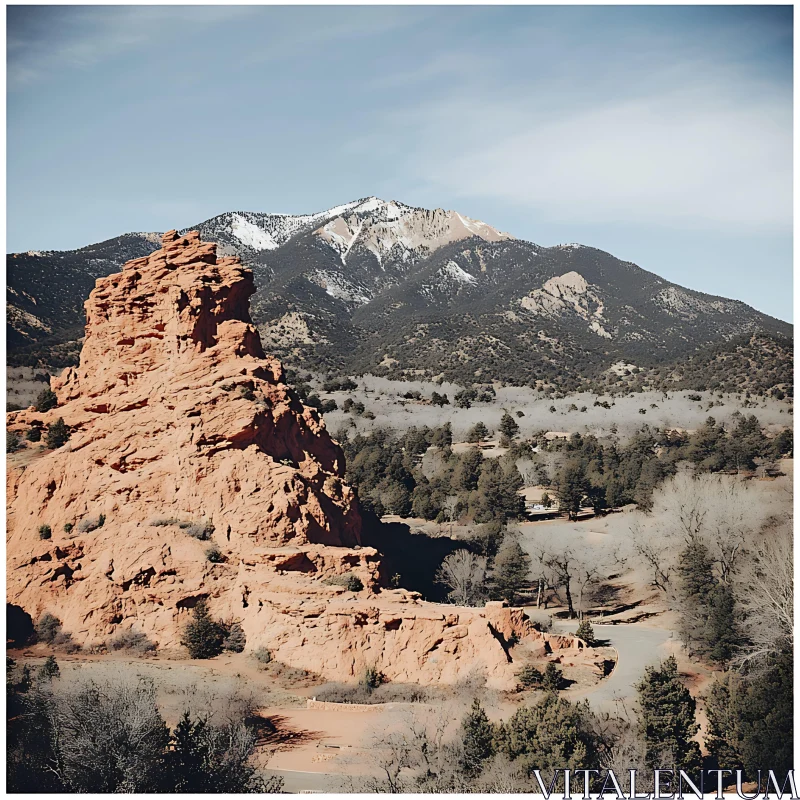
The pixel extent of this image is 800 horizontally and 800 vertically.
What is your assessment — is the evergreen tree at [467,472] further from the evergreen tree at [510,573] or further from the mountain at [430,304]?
the mountain at [430,304]

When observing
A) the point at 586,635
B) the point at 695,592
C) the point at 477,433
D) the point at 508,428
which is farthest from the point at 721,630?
the point at 508,428

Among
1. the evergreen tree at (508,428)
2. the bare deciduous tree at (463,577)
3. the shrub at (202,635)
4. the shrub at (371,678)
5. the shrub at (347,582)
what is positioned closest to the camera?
the shrub at (371,678)

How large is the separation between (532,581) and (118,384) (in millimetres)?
17601

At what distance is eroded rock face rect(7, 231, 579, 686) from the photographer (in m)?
18.7

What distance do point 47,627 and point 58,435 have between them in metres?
6.23

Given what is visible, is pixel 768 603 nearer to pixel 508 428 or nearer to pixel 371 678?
pixel 371 678

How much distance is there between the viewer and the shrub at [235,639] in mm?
19281

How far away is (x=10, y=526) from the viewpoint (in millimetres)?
21578

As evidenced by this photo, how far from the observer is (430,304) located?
100625 mm

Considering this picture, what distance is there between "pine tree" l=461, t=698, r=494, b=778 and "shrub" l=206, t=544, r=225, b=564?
7.83m

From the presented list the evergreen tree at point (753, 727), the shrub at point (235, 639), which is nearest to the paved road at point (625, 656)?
the evergreen tree at point (753, 727)

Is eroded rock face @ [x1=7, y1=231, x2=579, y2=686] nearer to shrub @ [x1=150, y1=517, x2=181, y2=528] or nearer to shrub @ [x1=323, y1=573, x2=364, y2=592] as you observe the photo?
shrub @ [x1=150, y1=517, x2=181, y2=528]

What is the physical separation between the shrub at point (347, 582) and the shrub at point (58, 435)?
363 inches

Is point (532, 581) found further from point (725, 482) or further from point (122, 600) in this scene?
point (122, 600)
